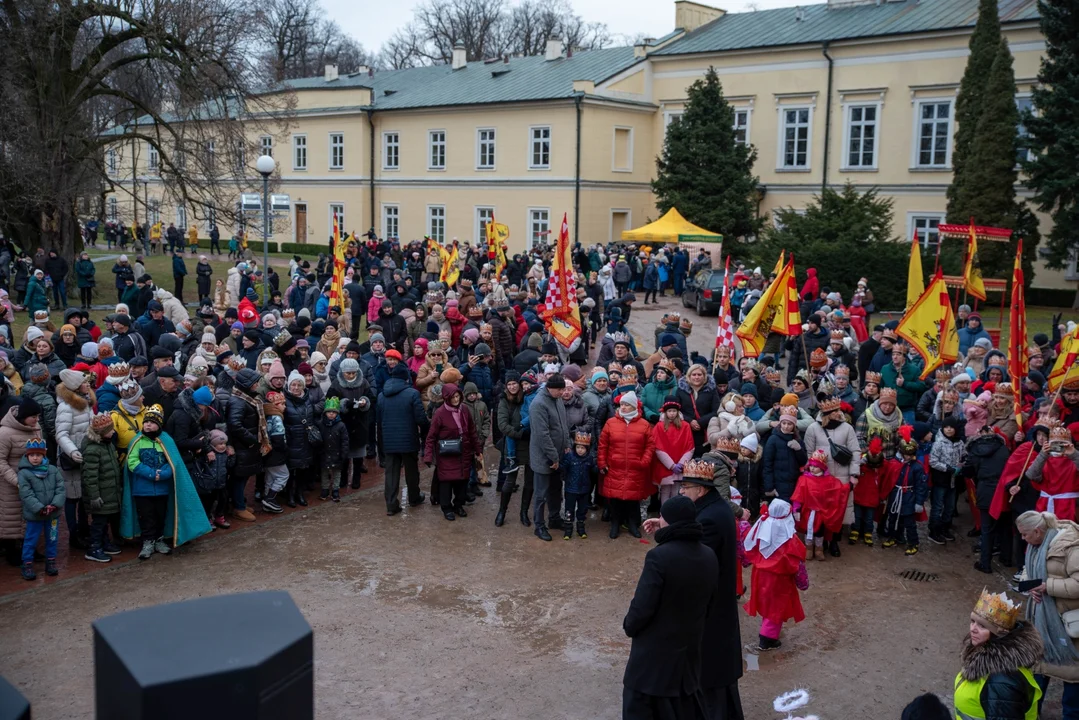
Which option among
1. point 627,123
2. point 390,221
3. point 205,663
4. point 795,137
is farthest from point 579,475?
point 390,221

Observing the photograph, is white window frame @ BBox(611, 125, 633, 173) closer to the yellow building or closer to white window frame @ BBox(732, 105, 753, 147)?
the yellow building

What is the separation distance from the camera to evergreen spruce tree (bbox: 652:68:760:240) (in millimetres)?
36312

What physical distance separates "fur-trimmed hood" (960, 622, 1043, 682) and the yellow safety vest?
1.5 inches

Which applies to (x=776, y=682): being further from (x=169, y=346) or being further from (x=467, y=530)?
(x=169, y=346)

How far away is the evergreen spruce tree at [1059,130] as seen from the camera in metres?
27.5

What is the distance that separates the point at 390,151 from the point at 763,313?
3744cm

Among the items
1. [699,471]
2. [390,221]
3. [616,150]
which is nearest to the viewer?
[699,471]

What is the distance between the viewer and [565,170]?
41.8m

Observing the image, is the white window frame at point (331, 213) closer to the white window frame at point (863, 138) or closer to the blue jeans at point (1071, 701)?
the white window frame at point (863, 138)

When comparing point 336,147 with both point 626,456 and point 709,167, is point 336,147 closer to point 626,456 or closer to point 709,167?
point 709,167

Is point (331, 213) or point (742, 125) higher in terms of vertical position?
point (742, 125)

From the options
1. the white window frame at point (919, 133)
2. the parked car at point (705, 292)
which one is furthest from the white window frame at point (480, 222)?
the white window frame at point (919, 133)

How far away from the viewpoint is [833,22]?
128ft

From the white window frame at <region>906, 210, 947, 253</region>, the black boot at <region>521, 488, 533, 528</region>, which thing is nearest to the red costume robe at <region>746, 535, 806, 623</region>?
the black boot at <region>521, 488, 533, 528</region>
